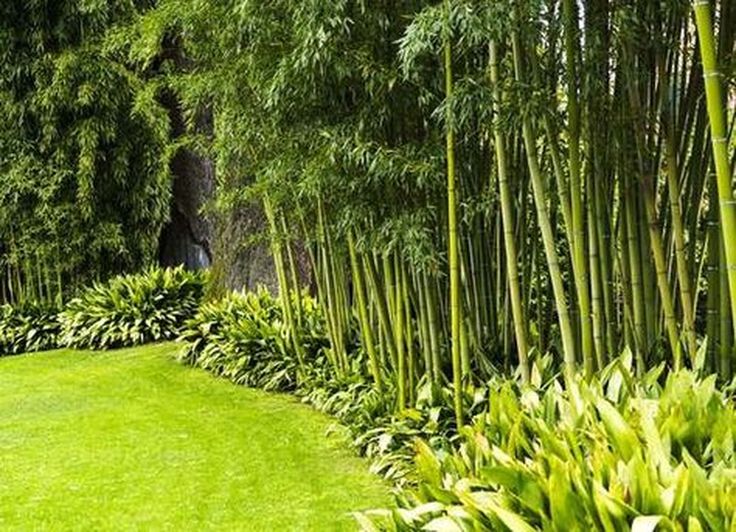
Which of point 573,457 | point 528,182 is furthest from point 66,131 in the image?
point 573,457

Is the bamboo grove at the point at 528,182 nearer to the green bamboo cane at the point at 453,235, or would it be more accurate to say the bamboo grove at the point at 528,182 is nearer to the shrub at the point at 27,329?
the green bamboo cane at the point at 453,235

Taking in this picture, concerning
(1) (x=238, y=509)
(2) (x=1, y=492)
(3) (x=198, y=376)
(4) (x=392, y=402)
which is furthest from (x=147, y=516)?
(3) (x=198, y=376)

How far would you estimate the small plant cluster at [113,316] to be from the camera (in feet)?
21.3

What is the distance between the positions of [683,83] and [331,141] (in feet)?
4.07

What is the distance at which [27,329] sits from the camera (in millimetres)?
7012

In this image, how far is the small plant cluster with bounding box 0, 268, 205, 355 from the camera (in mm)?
6496

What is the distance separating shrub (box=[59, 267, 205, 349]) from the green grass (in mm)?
1122

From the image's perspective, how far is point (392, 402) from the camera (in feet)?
11.5

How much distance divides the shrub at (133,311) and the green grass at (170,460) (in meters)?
1.12

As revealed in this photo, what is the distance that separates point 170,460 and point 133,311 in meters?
3.18

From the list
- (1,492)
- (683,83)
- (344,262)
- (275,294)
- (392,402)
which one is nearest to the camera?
(683,83)

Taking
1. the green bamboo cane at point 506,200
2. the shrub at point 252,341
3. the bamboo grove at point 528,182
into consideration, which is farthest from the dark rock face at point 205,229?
the green bamboo cane at point 506,200

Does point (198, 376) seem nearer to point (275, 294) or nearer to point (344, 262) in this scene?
point (275, 294)

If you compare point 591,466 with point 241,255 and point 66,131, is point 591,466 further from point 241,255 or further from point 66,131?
point 66,131
